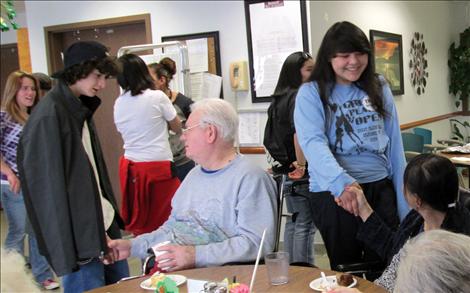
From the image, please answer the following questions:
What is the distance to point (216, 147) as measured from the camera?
2025mm

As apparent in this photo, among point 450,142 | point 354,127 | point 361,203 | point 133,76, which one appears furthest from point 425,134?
point 133,76

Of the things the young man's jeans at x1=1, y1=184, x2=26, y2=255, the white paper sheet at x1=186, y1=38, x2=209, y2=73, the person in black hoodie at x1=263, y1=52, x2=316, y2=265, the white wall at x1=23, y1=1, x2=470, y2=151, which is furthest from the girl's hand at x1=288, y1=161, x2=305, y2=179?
the young man's jeans at x1=1, y1=184, x2=26, y2=255

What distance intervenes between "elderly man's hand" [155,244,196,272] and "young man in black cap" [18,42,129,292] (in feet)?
1.09

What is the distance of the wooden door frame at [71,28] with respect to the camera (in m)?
4.69

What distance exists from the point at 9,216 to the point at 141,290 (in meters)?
2.48

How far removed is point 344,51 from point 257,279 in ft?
3.45

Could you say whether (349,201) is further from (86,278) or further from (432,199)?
(86,278)

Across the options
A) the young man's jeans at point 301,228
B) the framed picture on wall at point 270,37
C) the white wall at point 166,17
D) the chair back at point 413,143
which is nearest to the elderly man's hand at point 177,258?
the young man's jeans at point 301,228

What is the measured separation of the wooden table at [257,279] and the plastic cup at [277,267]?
2 centimetres

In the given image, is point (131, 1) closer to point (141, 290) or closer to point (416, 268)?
point (141, 290)

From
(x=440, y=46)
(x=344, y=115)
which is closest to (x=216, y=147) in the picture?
(x=344, y=115)

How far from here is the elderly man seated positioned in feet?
6.08

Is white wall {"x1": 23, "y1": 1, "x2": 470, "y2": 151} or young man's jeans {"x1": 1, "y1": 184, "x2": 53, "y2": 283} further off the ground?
white wall {"x1": 23, "y1": 1, "x2": 470, "y2": 151}

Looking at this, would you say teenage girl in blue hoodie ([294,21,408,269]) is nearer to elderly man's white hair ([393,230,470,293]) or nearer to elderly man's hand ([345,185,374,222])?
elderly man's hand ([345,185,374,222])
